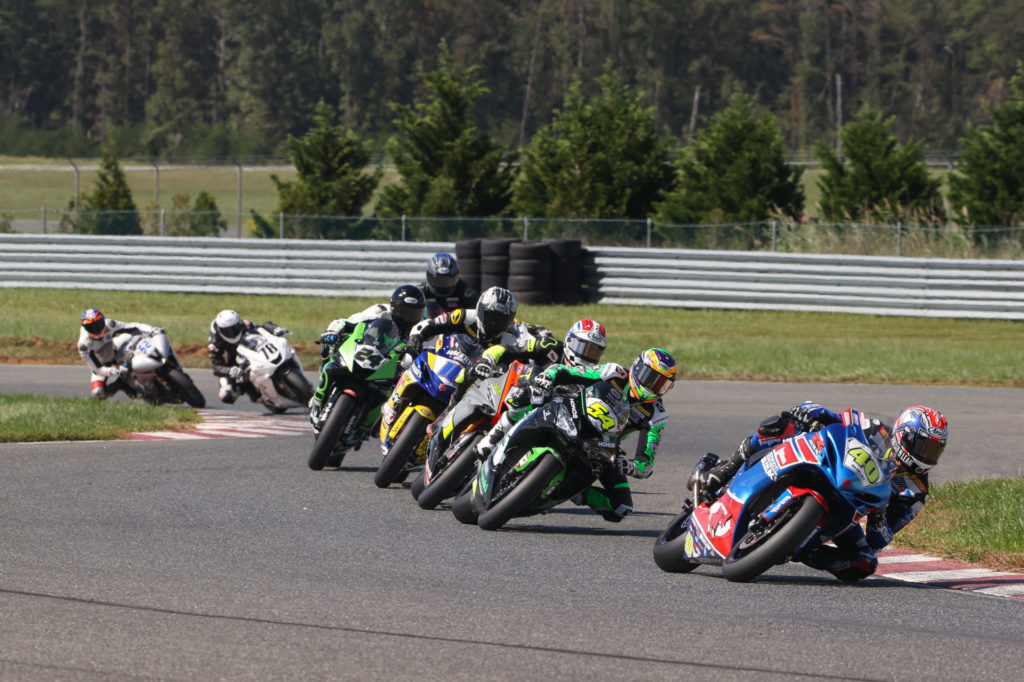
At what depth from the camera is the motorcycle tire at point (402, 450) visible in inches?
417

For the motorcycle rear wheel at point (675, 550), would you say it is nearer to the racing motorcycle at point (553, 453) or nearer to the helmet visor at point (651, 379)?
the racing motorcycle at point (553, 453)

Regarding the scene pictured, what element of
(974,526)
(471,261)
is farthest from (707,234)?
(974,526)

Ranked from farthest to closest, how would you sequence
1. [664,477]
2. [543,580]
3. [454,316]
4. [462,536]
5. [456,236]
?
1. [456,236]
2. [664,477]
3. [454,316]
4. [462,536]
5. [543,580]

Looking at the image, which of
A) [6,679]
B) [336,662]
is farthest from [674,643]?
[6,679]

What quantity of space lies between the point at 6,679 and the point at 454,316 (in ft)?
19.7

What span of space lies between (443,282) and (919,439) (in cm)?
573

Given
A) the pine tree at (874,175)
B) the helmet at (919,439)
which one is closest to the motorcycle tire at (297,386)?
the helmet at (919,439)

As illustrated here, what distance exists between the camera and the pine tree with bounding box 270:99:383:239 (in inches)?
1686

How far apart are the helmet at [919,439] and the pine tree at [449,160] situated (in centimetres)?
3110

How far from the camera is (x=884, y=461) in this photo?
25.2 ft

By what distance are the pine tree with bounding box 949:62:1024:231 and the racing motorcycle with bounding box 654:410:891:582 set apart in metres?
27.7

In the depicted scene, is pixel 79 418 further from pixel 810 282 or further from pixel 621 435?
pixel 810 282

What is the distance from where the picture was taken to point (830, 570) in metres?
8.00

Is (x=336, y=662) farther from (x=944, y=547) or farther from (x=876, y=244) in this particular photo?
(x=876, y=244)
